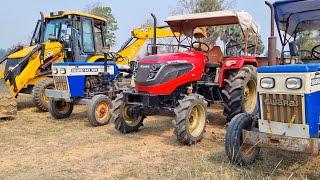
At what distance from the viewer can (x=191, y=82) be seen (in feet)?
25.2

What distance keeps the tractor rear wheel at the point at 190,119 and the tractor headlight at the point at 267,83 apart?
1.99 meters

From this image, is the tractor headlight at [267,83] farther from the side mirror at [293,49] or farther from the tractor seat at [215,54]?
the tractor seat at [215,54]

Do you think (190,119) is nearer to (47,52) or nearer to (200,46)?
(200,46)

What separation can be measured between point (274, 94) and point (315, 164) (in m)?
1.34

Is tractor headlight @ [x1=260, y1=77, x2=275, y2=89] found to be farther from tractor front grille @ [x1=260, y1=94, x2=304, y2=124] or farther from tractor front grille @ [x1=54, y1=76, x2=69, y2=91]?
tractor front grille @ [x1=54, y1=76, x2=69, y2=91]

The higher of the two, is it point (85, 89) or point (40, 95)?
point (85, 89)

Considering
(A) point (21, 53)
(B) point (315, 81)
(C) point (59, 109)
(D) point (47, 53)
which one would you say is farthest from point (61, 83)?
(B) point (315, 81)

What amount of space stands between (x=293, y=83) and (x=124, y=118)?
387 centimetres

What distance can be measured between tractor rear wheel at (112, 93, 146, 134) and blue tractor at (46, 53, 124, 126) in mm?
1190

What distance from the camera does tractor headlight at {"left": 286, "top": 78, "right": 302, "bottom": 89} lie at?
4586 millimetres

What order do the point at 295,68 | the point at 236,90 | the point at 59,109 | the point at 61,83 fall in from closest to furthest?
the point at 295,68
the point at 236,90
the point at 61,83
the point at 59,109

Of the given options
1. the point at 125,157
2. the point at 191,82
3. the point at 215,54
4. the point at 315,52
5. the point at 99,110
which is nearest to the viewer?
the point at 125,157

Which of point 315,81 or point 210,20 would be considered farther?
point 210,20

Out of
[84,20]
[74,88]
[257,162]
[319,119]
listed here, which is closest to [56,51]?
[84,20]
